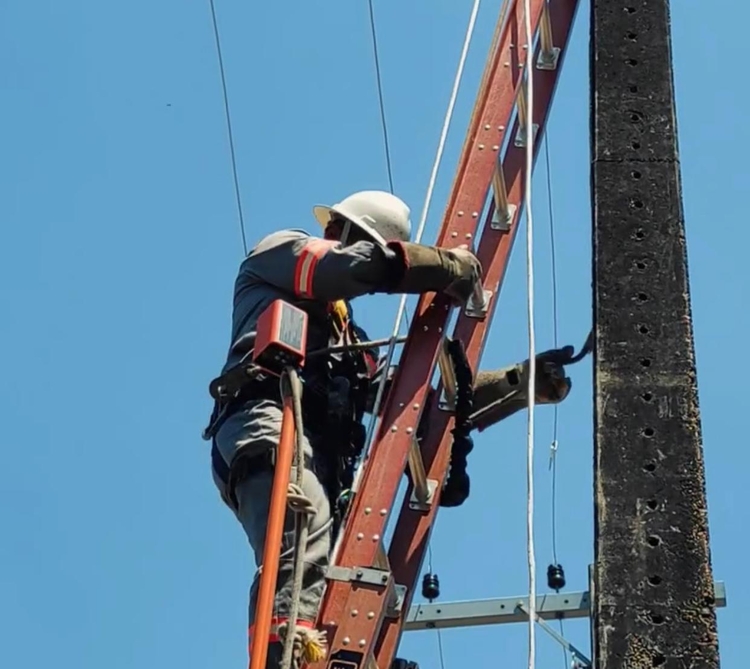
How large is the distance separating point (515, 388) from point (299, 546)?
1.92 m

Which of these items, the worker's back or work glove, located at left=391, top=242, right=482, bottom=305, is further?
the worker's back

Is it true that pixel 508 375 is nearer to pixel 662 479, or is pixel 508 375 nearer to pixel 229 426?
pixel 229 426

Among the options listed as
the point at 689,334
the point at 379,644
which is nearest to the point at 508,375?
the point at 379,644

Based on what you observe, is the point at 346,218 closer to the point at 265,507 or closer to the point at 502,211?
the point at 502,211

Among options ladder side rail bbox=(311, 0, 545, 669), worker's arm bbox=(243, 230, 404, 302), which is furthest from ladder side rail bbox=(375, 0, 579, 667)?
worker's arm bbox=(243, 230, 404, 302)

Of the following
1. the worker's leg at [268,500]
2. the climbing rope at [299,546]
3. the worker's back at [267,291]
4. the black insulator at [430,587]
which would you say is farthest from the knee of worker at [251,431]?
the black insulator at [430,587]

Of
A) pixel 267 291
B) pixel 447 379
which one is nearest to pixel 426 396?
pixel 447 379

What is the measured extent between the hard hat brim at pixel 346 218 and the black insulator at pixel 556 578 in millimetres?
3679

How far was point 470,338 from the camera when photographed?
4.89 m

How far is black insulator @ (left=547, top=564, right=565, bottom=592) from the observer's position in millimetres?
8547

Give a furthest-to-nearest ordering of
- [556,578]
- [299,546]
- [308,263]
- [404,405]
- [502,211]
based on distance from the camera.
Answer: [556,578] → [502,211] → [308,263] → [404,405] → [299,546]

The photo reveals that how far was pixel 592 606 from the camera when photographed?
9.63 ft

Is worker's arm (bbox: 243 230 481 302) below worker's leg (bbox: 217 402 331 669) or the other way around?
the other way around

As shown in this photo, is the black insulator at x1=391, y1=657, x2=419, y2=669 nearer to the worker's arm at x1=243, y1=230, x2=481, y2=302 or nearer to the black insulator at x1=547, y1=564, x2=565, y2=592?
the worker's arm at x1=243, y1=230, x2=481, y2=302
